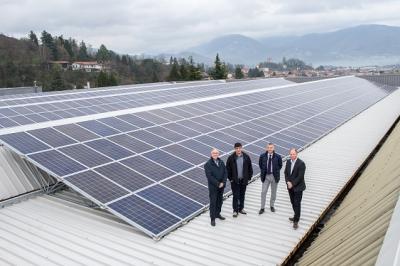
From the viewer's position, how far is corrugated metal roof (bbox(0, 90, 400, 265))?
901cm

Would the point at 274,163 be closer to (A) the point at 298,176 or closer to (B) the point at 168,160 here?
(A) the point at 298,176

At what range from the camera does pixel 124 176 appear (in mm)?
12117

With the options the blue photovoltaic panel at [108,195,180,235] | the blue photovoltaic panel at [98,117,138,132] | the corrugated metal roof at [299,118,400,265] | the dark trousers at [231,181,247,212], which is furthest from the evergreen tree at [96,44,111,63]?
the corrugated metal roof at [299,118,400,265]

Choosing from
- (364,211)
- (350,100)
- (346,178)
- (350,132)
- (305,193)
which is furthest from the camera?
(350,100)

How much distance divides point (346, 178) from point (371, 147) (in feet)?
19.1

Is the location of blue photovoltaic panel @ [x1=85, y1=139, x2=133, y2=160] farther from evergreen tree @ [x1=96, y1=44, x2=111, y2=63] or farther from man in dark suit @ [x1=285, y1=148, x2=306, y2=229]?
evergreen tree @ [x1=96, y1=44, x2=111, y2=63]

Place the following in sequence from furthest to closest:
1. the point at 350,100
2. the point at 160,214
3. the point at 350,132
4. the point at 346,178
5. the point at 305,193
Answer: the point at 350,100, the point at 350,132, the point at 346,178, the point at 305,193, the point at 160,214

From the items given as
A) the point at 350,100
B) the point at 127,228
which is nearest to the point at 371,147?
the point at 127,228

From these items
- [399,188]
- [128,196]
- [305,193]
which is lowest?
[305,193]

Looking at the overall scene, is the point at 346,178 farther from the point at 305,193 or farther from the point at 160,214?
the point at 160,214

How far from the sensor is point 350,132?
79.6ft

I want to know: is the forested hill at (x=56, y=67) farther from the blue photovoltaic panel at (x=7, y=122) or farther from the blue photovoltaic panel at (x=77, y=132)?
the blue photovoltaic panel at (x=77, y=132)

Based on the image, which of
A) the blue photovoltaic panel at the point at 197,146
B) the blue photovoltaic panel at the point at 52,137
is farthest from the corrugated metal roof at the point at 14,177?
the blue photovoltaic panel at the point at 197,146

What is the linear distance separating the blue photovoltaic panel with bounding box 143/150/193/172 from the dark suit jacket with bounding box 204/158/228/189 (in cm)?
299
